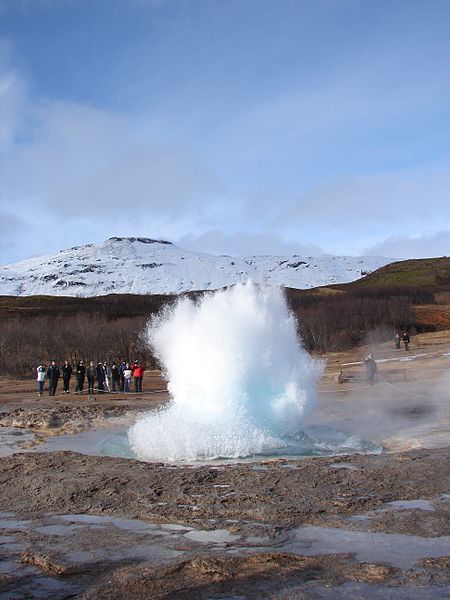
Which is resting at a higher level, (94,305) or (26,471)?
(94,305)

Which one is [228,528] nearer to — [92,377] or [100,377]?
[92,377]

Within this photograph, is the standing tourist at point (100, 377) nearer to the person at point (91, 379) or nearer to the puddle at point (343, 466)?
the person at point (91, 379)

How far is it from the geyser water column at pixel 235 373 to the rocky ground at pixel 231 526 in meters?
1.93

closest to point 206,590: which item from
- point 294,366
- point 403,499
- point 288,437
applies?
point 403,499

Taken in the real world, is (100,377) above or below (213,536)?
above

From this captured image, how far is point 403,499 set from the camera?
382 inches

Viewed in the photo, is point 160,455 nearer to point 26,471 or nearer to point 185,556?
point 26,471

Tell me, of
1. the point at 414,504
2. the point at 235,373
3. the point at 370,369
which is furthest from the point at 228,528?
the point at 370,369

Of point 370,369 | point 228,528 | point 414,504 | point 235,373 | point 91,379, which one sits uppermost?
point 91,379

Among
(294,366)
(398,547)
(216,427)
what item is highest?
(294,366)

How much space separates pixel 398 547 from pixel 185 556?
2.41 m

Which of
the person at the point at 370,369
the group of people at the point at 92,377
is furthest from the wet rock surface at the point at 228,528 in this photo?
the group of people at the point at 92,377

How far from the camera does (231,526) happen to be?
8.56 metres

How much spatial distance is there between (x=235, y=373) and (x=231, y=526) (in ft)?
23.8
